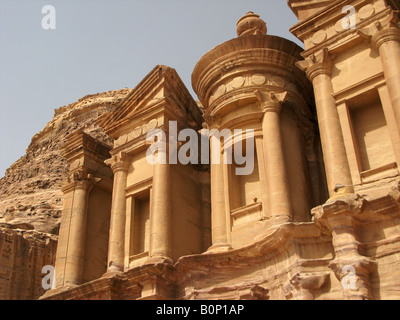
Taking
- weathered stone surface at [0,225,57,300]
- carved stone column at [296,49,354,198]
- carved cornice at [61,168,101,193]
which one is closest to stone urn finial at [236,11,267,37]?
carved stone column at [296,49,354,198]

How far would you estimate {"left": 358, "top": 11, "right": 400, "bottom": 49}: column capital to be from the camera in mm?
12562

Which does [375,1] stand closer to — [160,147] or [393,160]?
[393,160]

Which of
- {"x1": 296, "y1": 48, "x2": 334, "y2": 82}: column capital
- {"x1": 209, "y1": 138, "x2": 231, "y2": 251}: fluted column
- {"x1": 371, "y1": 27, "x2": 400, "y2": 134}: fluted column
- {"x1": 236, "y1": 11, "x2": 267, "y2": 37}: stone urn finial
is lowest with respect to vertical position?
{"x1": 209, "y1": 138, "x2": 231, "y2": 251}: fluted column

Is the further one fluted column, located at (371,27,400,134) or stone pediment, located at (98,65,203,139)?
stone pediment, located at (98,65,203,139)

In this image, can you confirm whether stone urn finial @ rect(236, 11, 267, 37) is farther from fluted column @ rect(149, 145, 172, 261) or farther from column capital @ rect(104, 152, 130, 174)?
column capital @ rect(104, 152, 130, 174)

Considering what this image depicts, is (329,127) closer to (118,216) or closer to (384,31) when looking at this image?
(384,31)

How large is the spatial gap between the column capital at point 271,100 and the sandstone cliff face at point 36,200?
52.3 feet

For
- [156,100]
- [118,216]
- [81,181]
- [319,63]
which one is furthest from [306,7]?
[81,181]

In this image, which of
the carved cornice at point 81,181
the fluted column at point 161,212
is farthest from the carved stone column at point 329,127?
the carved cornice at point 81,181

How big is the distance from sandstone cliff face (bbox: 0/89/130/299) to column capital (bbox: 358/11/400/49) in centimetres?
1950

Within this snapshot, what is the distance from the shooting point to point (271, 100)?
1513cm

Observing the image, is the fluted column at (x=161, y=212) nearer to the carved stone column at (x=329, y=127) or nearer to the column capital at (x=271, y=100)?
the column capital at (x=271, y=100)

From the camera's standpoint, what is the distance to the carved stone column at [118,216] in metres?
15.8
